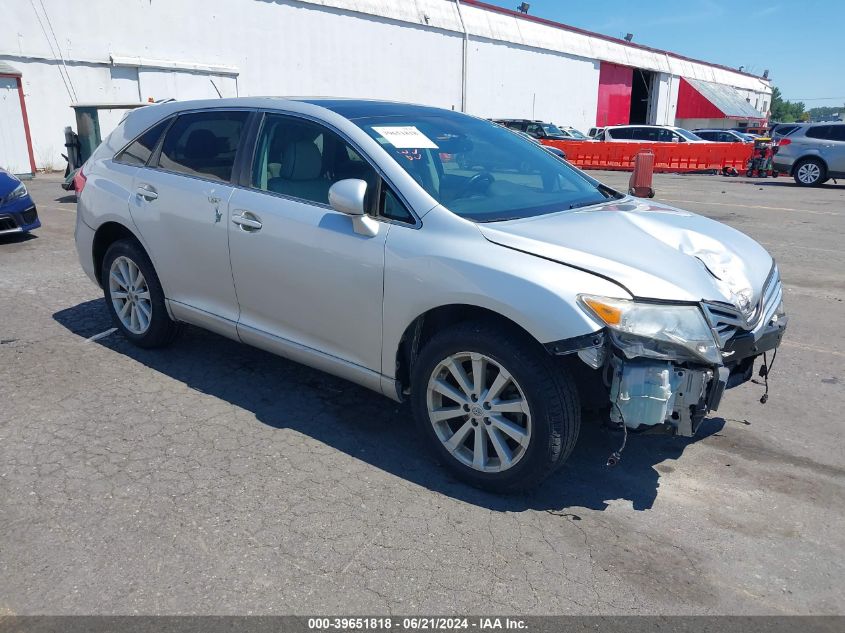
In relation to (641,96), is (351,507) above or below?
below

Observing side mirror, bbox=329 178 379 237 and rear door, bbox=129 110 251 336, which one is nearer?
side mirror, bbox=329 178 379 237

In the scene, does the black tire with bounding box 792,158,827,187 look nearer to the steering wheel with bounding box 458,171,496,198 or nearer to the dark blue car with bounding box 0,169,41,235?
the steering wheel with bounding box 458,171,496,198

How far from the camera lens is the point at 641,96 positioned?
49.2 metres

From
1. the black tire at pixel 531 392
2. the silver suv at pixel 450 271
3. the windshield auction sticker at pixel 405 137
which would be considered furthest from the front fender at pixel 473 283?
the windshield auction sticker at pixel 405 137

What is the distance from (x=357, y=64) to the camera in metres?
27.7

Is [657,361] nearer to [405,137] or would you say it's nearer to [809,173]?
[405,137]

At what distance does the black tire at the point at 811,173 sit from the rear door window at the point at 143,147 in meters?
19.1

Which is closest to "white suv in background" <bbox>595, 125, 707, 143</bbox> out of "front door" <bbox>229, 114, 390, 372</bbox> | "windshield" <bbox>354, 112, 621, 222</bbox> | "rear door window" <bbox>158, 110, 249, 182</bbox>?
"windshield" <bbox>354, 112, 621, 222</bbox>

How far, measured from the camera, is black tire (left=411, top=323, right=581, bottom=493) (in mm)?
2975

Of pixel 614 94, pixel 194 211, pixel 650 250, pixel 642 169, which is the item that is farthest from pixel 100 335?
pixel 614 94

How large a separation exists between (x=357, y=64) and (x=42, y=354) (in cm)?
2494

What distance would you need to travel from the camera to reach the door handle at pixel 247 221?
12.9 ft

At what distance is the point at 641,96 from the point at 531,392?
168 ft

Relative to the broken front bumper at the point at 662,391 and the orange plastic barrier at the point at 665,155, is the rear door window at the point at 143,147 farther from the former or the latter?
the orange plastic barrier at the point at 665,155
